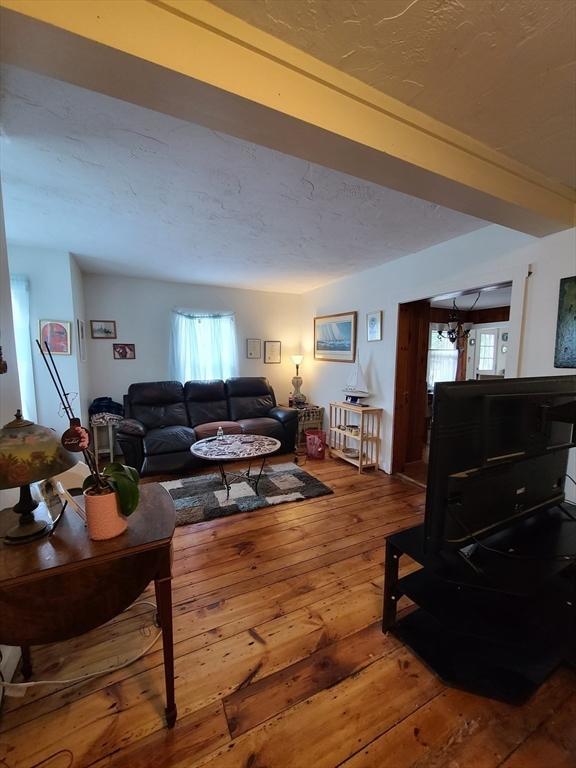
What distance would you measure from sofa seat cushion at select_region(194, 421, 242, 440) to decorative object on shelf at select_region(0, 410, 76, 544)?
2.64 meters

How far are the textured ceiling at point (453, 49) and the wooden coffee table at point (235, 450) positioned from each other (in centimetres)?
253

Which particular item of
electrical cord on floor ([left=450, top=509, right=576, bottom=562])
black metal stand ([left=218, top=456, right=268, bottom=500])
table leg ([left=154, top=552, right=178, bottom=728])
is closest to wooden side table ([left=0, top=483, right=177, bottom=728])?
table leg ([left=154, top=552, right=178, bottom=728])

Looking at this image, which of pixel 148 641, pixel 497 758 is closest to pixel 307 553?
pixel 148 641

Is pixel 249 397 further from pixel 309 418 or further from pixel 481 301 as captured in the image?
pixel 481 301

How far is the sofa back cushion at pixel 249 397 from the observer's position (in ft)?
14.7

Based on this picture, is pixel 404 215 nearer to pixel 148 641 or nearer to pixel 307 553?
pixel 307 553

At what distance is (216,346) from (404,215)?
3.25 m

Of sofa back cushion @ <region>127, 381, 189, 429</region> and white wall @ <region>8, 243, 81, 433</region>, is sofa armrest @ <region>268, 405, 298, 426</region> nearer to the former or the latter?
sofa back cushion @ <region>127, 381, 189, 429</region>

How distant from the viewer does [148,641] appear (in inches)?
58.2

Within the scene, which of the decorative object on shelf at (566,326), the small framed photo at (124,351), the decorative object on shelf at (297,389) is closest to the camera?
the decorative object on shelf at (566,326)

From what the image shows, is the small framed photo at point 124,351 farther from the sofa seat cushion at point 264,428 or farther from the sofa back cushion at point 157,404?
the sofa seat cushion at point 264,428

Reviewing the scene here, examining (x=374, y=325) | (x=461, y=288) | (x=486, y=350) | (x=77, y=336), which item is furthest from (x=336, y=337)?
(x=486, y=350)

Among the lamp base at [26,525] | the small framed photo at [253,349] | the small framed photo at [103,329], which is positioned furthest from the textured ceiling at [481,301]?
the lamp base at [26,525]

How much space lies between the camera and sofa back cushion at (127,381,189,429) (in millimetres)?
3959
